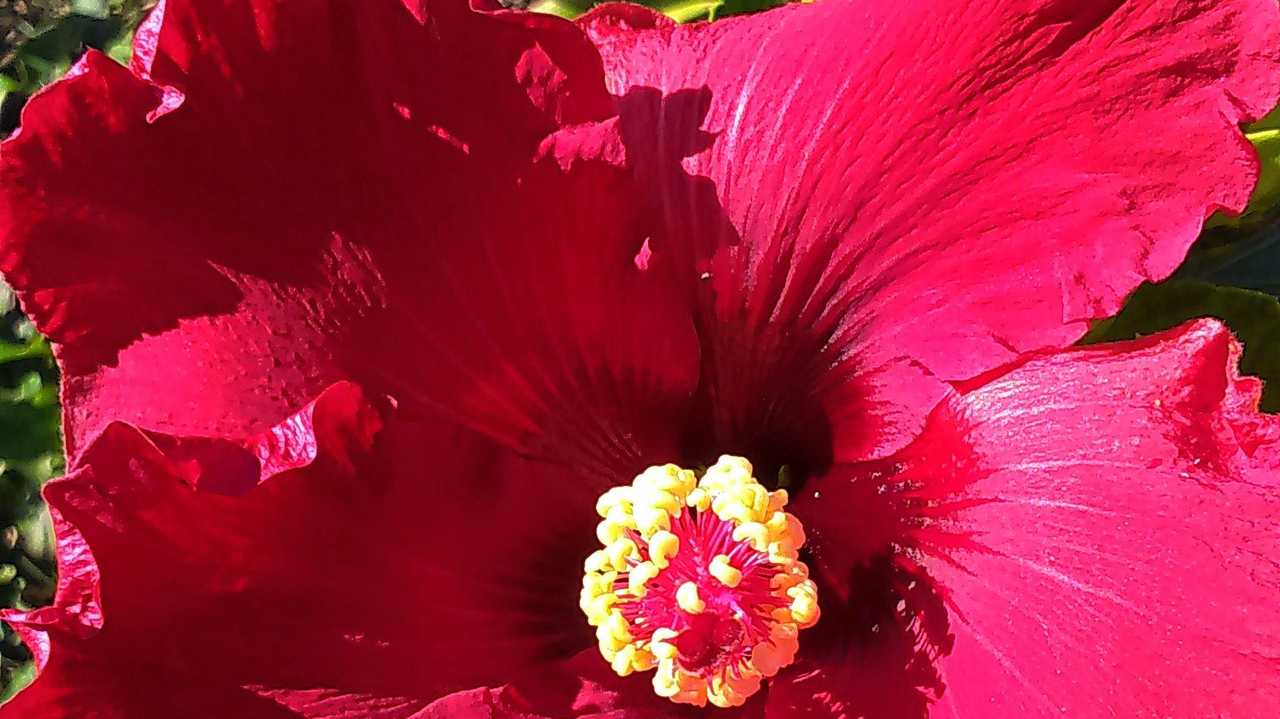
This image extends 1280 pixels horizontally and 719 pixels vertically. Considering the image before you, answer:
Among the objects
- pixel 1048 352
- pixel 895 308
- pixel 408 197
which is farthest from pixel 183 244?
pixel 1048 352

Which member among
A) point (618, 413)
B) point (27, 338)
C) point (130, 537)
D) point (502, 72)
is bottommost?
point (27, 338)

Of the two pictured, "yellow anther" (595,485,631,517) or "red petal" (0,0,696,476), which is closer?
"red petal" (0,0,696,476)

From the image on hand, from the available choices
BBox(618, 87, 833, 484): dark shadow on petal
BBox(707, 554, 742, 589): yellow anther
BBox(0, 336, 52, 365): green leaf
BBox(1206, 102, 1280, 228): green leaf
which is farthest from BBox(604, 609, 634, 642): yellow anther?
BBox(0, 336, 52, 365): green leaf

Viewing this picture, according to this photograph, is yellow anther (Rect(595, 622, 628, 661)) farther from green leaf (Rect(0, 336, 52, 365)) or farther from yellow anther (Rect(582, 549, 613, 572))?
green leaf (Rect(0, 336, 52, 365))

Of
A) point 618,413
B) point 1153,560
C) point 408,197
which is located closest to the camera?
point 1153,560

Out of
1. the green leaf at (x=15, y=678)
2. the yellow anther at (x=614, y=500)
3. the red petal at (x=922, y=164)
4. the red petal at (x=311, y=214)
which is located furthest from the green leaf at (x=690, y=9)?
the green leaf at (x=15, y=678)

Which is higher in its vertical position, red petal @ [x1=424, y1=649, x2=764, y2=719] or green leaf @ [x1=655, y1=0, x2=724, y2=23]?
green leaf @ [x1=655, y1=0, x2=724, y2=23]

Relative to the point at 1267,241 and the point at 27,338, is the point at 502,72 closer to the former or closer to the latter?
the point at 1267,241
